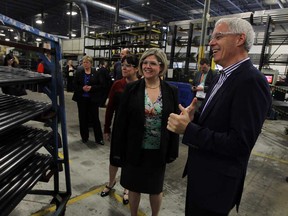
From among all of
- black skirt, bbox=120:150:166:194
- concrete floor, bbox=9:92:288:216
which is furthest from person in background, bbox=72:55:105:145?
black skirt, bbox=120:150:166:194

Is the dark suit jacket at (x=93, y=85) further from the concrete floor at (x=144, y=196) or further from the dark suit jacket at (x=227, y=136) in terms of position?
the dark suit jacket at (x=227, y=136)

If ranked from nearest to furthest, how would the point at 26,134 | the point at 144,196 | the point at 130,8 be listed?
the point at 26,134, the point at 144,196, the point at 130,8

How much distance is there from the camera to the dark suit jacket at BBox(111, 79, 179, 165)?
5.47ft

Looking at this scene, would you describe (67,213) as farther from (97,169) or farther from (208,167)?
(208,167)

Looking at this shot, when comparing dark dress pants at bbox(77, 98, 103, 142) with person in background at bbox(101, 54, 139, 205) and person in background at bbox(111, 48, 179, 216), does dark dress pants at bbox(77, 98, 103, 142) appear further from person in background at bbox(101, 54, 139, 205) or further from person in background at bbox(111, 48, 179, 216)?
person in background at bbox(111, 48, 179, 216)

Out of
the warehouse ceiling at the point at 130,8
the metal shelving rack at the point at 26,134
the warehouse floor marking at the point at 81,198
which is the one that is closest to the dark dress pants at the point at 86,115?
the warehouse floor marking at the point at 81,198

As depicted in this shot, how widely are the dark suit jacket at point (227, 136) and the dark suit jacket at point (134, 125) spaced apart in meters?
0.51

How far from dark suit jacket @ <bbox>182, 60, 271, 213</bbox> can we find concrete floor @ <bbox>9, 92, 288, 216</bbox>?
1.19 metres

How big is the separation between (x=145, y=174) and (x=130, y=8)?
14.5m

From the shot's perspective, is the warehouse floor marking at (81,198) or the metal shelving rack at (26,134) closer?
the metal shelving rack at (26,134)

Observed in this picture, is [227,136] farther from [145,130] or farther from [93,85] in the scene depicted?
[93,85]

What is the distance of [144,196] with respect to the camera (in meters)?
2.45

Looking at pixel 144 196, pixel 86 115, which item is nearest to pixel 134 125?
pixel 144 196

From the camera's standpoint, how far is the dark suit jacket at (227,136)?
99cm
